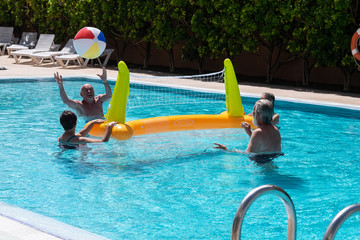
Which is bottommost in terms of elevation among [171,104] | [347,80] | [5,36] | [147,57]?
[171,104]

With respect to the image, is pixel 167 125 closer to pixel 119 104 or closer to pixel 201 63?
pixel 119 104

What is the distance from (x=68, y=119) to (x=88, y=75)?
30.2 feet

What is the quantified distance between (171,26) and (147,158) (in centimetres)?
976

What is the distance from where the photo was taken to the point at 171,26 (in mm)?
16219

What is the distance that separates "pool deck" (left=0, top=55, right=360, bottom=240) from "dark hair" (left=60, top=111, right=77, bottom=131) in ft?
7.71

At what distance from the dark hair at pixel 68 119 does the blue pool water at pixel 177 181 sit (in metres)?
0.50

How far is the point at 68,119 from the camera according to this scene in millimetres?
6590

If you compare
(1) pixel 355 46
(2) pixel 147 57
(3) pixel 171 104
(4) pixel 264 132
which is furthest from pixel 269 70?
(4) pixel 264 132

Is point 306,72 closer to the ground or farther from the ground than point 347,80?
farther from the ground

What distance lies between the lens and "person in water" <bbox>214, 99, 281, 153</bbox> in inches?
239

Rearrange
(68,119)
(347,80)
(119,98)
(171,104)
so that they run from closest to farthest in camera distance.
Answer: (68,119) → (119,98) → (171,104) → (347,80)

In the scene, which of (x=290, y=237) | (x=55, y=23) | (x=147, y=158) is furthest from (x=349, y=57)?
(x=55, y=23)

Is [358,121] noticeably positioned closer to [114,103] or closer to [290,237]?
[114,103]

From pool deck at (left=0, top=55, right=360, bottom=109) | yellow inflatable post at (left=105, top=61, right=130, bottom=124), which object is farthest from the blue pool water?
pool deck at (left=0, top=55, right=360, bottom=109)
